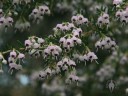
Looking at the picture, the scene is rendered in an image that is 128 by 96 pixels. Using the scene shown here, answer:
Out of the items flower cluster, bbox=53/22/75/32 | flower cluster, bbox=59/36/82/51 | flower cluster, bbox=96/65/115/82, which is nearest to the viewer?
flower cluster, bbox=59/36/82/51

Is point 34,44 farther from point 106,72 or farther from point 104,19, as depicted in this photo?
point 106,72

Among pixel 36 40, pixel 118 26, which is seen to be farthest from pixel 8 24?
pixel 118 26

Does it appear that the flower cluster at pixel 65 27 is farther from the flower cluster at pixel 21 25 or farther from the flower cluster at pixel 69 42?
the flower cluster at pixel 21 25

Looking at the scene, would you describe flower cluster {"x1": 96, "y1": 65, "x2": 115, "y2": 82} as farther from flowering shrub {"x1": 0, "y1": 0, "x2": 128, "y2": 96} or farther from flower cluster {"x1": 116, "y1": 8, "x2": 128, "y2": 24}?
flower cluster {"x1": 116, "y1": 8, "x2": 128, "y2": 24}

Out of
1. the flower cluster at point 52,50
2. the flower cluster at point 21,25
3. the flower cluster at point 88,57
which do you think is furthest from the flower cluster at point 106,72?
the flower cluster at point 52,50

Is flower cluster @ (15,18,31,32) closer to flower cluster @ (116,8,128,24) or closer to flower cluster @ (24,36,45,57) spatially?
flower cluster @ (24,36,45,57)

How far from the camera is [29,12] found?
6.67 m

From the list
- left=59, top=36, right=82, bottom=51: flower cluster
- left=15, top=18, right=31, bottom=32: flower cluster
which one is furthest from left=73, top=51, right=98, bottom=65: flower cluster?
left=15, top=18, right=31, bottom=32: flower cluster

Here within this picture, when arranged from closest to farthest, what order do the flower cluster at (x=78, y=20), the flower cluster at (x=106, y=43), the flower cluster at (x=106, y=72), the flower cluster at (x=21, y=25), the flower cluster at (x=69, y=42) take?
the flower cluster at (x=69, y=42)
the flower cluster at (x=106, y=43)
the flower cluster at (x=78, y=20)
the flower cluster at (x=21, y=25)
the flower cluster at (x=106, y=72)

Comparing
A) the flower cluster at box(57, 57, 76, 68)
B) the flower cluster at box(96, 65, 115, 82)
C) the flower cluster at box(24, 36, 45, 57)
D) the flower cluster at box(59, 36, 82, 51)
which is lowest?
the flower cluster at box(57, 57, 76, 68)

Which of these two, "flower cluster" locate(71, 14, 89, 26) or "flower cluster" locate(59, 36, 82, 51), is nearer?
"flower cluster" locate(59, 36, 82, 51)

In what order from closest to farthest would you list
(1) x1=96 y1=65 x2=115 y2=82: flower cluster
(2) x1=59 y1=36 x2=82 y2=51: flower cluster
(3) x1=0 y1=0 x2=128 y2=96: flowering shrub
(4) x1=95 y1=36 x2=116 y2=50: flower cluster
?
(2) x1=59 y1=36 x2=82 y2=51: flower cluster → (3) x1=0 y1=0 x2=128 y2=96: flowering shrub → (4) x1=95 y1=36 x2=116 y2=50: flower cluster → (1) x1=96 y1=65 x2=115 y2=82: flower cluster

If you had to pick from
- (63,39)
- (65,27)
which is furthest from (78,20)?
(63,39)

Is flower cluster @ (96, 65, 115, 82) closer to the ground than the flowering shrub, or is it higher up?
higher up
